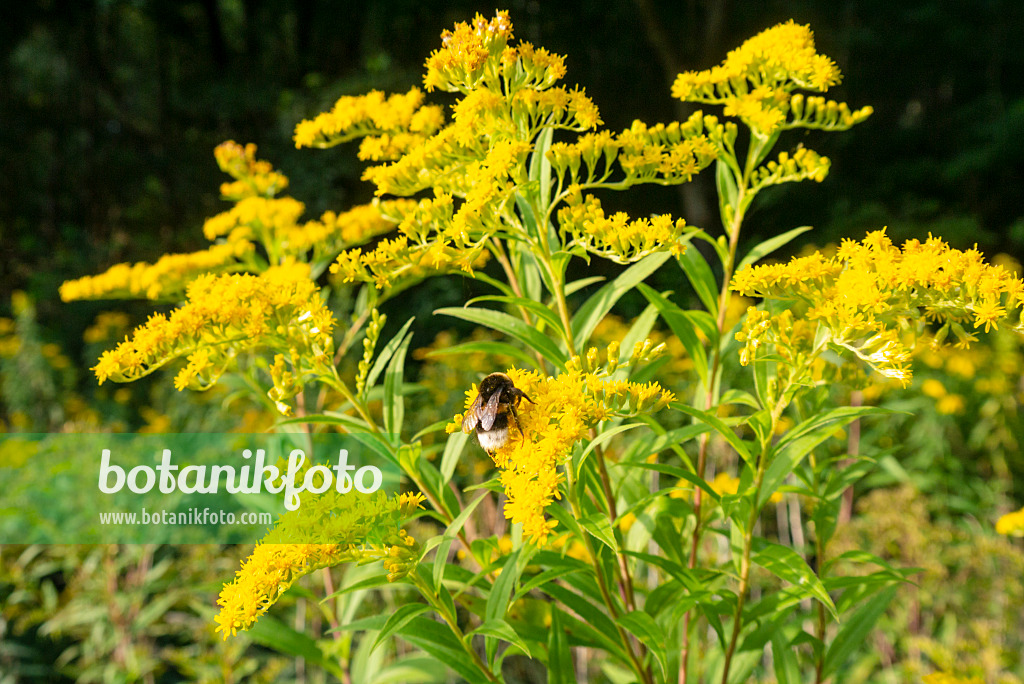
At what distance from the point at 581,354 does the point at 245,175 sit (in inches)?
48.9

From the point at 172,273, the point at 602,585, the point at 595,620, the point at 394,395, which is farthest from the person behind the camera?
the point at 172,273

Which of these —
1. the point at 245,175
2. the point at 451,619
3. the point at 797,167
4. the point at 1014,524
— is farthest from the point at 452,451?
the point at 245,175

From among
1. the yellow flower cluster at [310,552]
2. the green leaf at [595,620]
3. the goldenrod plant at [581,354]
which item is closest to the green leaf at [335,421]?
the goldenrod plant at [581,354]

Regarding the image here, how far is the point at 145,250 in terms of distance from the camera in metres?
6.20

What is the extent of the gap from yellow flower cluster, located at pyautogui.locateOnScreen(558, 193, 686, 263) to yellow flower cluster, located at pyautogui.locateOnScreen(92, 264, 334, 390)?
13.8 inches

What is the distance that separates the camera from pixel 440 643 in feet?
3.02

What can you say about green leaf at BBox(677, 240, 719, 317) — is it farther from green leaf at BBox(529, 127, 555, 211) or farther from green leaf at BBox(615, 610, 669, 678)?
green leaf at BBox(615, 610, 669, 678)

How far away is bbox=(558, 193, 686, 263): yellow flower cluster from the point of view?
90 cm

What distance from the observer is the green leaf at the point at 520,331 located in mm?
885

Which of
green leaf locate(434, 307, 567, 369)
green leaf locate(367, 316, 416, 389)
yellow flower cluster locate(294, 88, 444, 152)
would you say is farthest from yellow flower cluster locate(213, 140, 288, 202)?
green leaf locate(434, 307, 567, 369)

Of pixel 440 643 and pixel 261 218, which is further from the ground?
pixel 261 218

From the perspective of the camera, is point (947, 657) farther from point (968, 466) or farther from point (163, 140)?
point (163, 140)

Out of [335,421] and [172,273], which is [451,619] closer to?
[335,421]

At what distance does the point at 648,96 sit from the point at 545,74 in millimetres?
3717
